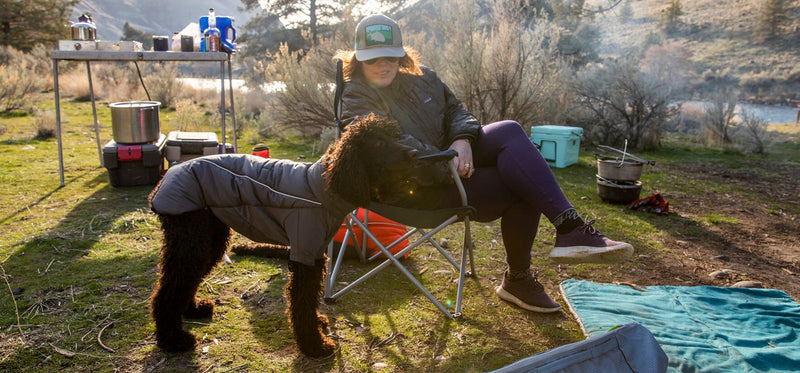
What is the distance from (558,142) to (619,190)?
1.69 m

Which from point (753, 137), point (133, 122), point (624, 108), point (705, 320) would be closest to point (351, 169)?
point (705, 320)

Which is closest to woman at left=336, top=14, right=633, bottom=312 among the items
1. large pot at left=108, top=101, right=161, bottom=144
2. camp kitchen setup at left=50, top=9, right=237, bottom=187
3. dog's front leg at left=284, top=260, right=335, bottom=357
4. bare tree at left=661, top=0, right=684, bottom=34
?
dog's front leg at left=284, top=260, right=335, bottom=357

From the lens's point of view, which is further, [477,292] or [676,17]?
[676,17]

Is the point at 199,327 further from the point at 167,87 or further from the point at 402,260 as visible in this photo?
the point at 167,87

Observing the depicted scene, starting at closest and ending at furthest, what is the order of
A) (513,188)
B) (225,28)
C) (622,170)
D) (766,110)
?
(513,188)
(622,170)
(225,28)
(766,110)

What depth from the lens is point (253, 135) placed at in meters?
8.23

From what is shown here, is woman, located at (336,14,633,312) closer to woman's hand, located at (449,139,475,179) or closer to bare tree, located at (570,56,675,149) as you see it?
woman's hand, located at (449,139,475,179)

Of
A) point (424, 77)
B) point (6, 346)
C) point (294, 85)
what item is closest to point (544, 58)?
point (294, 85)

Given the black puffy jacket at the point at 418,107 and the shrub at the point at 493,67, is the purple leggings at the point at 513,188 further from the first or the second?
the shrub at the point at 493,67

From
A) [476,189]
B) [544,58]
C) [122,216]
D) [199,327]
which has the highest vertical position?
[544,58]

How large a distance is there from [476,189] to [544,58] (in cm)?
536

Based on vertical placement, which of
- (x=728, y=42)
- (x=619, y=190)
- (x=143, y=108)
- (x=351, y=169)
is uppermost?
(x=728, y=42)

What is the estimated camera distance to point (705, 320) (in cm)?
235

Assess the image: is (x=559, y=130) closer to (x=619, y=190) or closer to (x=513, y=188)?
(x=619, y=190)
